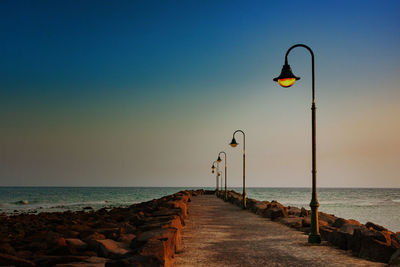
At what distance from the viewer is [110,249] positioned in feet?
25.1

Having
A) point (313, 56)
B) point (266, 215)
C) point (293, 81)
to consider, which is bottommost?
point (266, 215)

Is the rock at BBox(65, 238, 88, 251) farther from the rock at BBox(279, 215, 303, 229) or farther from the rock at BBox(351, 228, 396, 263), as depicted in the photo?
the rock at BBox(279, 215, 303, 229)

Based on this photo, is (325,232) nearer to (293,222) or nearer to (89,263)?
(293,222)

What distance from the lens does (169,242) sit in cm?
753

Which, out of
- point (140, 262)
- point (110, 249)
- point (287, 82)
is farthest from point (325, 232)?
point (140, 262)

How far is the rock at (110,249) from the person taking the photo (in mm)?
7461

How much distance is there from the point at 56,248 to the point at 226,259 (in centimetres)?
402

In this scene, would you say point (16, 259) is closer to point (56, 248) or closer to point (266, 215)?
point (56, 248)

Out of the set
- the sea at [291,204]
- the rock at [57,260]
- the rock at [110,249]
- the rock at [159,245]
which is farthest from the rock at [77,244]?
the sea at [291,204]

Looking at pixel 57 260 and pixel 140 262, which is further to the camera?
pixel 57 260

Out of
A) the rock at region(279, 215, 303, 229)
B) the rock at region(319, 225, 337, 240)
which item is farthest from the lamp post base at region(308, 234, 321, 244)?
the rock at region(279, 215, 303, 229)

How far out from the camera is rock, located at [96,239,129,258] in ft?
24.5

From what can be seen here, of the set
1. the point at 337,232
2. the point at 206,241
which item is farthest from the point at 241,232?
the point at 337,232

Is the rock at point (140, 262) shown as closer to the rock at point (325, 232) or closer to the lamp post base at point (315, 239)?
the lamp post base at point (315, 239)
